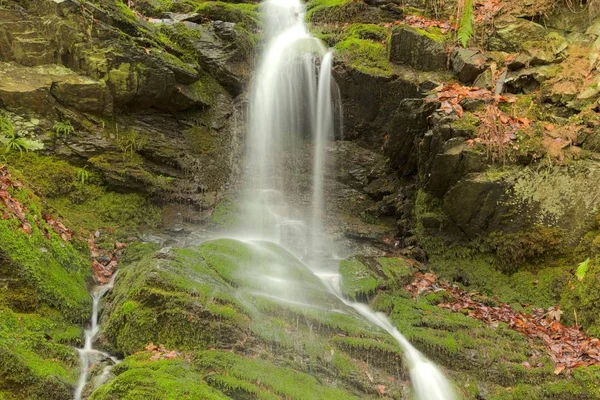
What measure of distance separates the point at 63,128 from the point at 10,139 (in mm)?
952

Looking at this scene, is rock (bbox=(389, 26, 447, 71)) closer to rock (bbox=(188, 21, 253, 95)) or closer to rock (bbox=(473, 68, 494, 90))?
rock (bbox=(473, 68, 494, 90))

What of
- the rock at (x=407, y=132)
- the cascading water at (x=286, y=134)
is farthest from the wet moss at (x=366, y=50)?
the rock at (x=407, y=132)

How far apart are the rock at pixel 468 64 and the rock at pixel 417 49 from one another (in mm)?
374

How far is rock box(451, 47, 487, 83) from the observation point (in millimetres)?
9914

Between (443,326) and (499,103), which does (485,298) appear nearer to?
(443,326)

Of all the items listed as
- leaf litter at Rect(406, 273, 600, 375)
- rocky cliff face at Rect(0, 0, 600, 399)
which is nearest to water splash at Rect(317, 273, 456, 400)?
rocky cliff face at Rect(0, 0, 600, 399)

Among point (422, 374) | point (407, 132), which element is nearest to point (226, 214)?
point (407, 132)

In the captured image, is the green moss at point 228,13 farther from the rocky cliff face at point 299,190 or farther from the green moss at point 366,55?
the green moss at point 366,55

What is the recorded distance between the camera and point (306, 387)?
4355 mm

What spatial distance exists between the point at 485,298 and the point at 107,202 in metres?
7.57

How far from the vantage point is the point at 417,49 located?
35.5 feet

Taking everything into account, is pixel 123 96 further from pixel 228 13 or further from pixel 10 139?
pixel 228 13

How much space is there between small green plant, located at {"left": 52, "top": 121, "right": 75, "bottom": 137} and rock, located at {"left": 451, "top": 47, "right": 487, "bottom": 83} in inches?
355

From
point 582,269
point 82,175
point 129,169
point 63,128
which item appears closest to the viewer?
point 582,269
